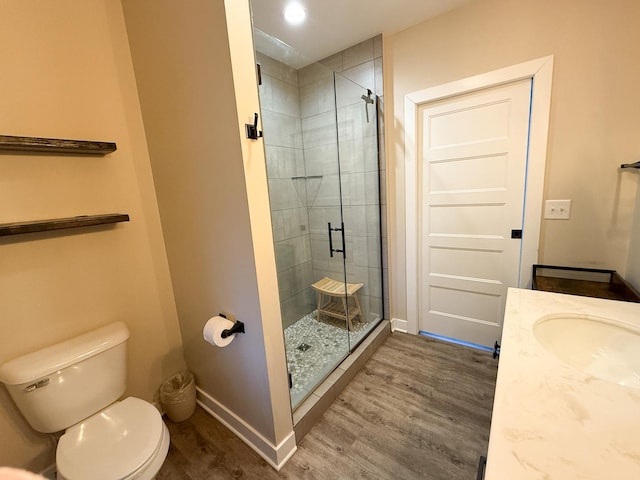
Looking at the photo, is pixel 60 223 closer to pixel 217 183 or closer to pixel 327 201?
pixel 217 183

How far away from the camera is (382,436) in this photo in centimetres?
153

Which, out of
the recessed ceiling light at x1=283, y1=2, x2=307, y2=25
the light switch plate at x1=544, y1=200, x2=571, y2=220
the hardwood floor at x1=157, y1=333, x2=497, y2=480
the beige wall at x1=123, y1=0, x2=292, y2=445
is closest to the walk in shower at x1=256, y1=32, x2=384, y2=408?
the recessed ceiling light at x1=283, y1=2, x2=307, y2=25

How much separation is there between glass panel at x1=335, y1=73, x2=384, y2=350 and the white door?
393mm

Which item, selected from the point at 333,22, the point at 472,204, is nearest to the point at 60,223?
the point at 333,22

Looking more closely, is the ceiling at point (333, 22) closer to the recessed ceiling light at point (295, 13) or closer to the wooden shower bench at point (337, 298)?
the recessed ceiling light at point (295, 13)

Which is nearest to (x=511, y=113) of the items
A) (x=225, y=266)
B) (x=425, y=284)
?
(x=425, y=284)

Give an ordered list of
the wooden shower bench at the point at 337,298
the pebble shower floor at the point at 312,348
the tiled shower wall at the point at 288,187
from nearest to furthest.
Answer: the pebble shower floor at the point at 312,348 < the tiled shower wall at the point at 288,187 < the wooden shower bench at the point at 337,298

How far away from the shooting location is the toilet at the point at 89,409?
1.09m

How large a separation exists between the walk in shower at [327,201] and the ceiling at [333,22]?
0.12 metres

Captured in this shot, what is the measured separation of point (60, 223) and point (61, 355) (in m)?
0.61

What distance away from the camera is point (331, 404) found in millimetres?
1777

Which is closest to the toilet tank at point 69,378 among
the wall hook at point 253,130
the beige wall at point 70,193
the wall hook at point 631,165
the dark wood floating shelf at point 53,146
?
the beige wall at point 70,193

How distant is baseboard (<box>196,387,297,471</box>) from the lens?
1.39 metres

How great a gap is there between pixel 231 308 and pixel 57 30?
61.4 inches
